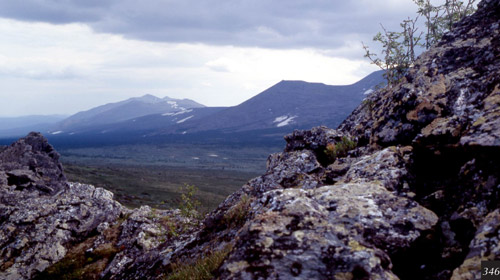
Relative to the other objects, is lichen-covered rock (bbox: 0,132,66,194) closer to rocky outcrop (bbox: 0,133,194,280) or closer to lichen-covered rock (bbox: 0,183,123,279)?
lichen-covered rock (bbox: 0,183,123,279)

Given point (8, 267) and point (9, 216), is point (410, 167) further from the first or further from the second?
point (9, 216)

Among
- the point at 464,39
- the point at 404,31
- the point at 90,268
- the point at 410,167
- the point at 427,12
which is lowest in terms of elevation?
the point at 90,268

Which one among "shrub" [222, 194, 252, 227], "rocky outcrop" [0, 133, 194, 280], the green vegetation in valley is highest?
"shrub" [222, 194, 252, 227]

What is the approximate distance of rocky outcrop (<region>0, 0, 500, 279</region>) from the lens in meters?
6.02

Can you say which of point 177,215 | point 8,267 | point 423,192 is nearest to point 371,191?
point 423,192

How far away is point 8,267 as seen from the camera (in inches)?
656

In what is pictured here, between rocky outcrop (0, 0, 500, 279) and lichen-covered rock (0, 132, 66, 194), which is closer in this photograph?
rocky outcrop (0, 0, 500, 279)

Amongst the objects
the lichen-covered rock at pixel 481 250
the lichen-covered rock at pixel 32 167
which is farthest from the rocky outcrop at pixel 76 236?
the lichen-covered rock at pixel 32 167

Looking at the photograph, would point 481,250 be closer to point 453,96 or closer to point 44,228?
point 453,96

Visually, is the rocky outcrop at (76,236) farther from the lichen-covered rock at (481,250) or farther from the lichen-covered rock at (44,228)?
the lichen-covered rock at (481,250)

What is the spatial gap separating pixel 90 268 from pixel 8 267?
14.0ft

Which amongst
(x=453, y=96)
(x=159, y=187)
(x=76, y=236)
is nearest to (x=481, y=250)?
(x=453, y=96)

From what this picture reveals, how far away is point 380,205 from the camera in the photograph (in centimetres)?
721

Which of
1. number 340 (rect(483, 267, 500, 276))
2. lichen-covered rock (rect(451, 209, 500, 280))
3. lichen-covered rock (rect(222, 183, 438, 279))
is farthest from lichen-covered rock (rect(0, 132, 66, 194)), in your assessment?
number 340 (rect(483, 267, 500, 276))
